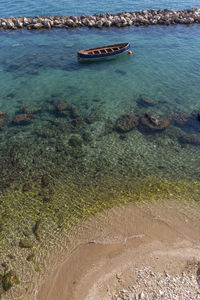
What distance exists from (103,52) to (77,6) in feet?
103

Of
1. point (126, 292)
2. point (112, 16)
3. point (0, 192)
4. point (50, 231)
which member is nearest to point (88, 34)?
point (112, 16)

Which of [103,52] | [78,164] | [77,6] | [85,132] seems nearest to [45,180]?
[78,164]

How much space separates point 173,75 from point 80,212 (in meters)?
29.7

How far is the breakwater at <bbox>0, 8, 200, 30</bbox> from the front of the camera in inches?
1988

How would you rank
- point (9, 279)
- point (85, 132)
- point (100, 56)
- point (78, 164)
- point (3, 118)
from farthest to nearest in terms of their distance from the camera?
point (100, 56)
point (3, 118)
point (85, 132)
point (78, 164)
point (9, 279)

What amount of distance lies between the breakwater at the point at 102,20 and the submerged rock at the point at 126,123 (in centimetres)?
3430

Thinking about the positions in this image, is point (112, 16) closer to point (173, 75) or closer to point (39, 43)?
point (39, 43)

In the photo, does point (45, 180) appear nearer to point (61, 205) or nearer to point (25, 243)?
point (61, 205)

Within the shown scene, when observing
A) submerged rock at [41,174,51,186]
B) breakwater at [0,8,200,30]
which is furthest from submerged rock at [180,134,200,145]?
breakwater at [0,8,200,30]

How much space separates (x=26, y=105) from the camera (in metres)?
30.5

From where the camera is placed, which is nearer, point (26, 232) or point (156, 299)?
point (156, 299)

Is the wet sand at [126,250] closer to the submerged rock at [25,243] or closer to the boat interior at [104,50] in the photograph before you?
the submerged rock at [25,243]

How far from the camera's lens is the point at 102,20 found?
50875 millimetres

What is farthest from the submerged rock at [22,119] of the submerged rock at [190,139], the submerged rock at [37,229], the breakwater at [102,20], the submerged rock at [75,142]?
the breakwater at [102,20]
